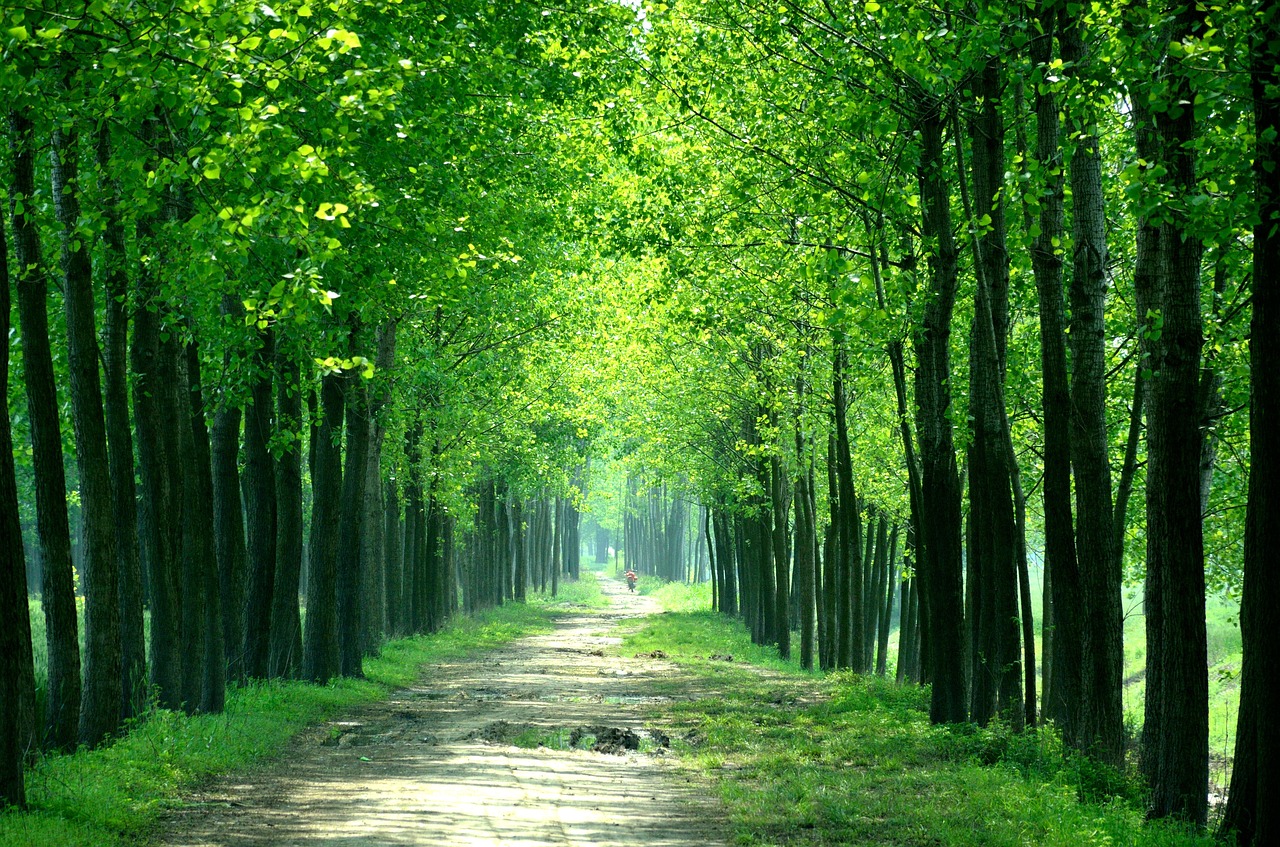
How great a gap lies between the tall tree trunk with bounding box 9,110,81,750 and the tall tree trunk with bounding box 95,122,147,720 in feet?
2.80

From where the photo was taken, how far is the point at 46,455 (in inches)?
402

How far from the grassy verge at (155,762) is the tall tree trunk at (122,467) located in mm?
574

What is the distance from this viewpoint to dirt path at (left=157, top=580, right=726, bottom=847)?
8.84 m

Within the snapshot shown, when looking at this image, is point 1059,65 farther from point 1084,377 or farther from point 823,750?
point 823,750

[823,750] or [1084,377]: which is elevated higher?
[1084,377]

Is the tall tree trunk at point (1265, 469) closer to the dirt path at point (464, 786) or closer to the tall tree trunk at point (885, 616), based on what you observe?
the dirt path at point (464, 786)

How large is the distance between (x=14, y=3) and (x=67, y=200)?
4538 mm

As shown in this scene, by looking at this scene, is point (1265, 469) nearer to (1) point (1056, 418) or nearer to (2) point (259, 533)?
(1) point (1056, 418)

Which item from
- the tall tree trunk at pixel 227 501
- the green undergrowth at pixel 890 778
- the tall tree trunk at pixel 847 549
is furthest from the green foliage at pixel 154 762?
the tall tree trunk at pixel 847 549

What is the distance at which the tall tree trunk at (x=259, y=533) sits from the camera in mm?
17078

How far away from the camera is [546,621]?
47375mm

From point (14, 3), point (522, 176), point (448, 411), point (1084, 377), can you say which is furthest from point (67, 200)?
point (448, 411)

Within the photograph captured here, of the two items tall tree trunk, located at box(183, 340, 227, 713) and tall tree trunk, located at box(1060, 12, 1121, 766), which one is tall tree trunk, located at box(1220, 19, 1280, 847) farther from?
tall tree trunk, located at box(183, 340, 227, 713)

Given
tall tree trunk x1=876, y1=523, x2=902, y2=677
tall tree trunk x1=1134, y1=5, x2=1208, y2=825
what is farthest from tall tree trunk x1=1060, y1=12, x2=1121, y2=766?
tall tree trunk x1=876, y1=523, x2=902, y2=677
